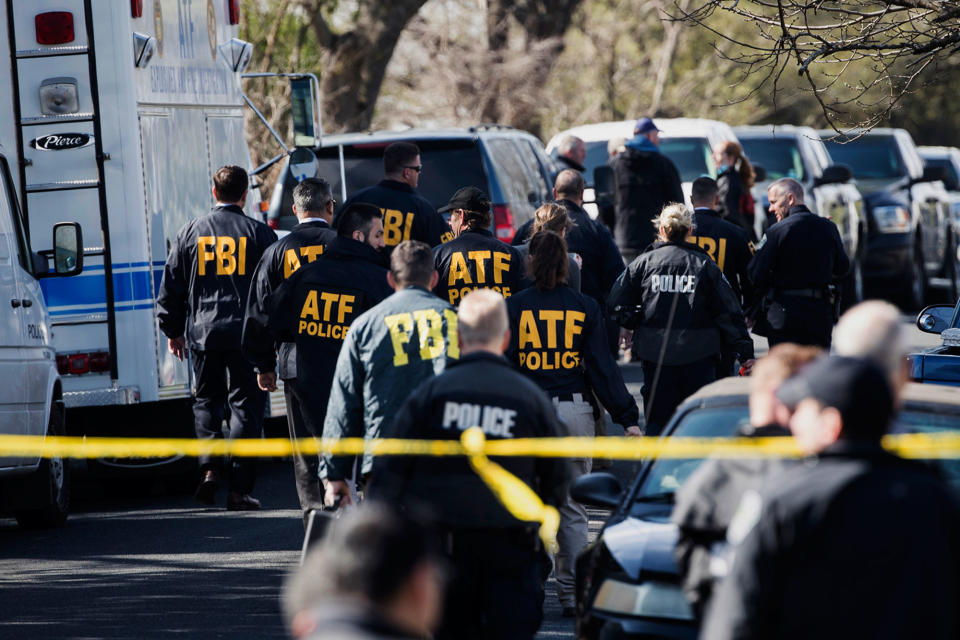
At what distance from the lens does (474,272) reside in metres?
8.66

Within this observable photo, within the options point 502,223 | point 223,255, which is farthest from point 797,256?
point 223,255

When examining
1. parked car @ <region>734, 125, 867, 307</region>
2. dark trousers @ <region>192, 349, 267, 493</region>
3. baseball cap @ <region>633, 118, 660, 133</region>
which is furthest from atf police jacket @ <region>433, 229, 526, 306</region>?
parked car @ <region>734, 125, 867, 307</region>

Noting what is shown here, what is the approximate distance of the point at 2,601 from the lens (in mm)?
8008

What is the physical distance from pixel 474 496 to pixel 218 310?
16.2ft

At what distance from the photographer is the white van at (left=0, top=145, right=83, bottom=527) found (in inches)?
361

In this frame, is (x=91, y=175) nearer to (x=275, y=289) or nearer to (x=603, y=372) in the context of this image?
(x=275, y=289)

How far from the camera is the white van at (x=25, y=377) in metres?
9.16

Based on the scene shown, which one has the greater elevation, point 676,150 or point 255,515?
point 676,150

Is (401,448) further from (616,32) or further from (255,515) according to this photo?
(616,32)

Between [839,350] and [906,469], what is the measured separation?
44 cm

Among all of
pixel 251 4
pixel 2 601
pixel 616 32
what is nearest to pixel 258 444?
pixel 2 601

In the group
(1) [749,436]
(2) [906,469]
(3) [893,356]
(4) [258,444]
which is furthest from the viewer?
(4) [258,444]

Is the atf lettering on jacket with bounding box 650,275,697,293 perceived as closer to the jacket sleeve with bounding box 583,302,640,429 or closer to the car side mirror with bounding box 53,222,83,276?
the jacket sleeve with bounding box 583,302,640,429

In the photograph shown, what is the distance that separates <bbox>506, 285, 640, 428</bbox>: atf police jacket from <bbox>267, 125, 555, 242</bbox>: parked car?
546cm
